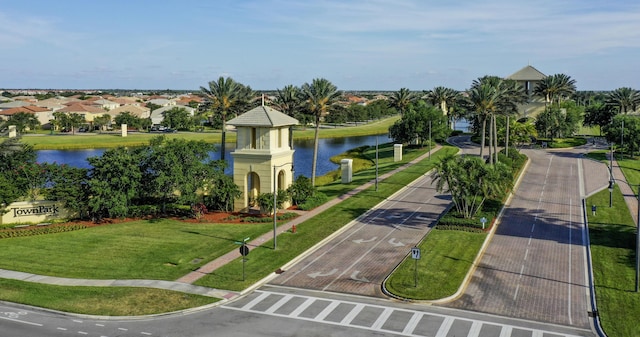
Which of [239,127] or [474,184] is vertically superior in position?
[239,127]

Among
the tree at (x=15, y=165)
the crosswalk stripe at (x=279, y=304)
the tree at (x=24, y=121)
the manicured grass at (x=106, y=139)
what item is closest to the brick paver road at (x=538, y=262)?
the crosswalk stripe at (x=279, y=304)

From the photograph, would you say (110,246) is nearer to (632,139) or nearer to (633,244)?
(633,244)

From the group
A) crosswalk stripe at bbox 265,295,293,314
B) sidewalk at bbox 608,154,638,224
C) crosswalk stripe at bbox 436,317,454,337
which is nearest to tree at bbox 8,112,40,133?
crosswalk stripe at bbox 265,295,293,314

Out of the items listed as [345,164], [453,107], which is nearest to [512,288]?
[345,164]

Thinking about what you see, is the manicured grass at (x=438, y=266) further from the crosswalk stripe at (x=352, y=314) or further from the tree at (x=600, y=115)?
the tree at (x=600, y=115)

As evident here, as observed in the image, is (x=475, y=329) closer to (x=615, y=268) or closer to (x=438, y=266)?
(x=438, y=266)

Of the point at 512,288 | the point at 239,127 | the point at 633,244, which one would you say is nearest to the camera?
the point at 512,288
